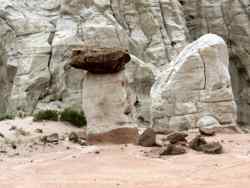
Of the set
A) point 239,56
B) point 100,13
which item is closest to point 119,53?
point 100,13

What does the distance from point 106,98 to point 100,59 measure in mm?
954

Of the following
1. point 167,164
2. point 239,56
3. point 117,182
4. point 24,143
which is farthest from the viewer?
point 239,56

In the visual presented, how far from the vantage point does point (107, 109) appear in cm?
1307

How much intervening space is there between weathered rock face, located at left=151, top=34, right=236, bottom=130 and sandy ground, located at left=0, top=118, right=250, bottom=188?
4.68m

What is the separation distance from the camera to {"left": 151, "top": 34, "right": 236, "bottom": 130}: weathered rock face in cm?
1684

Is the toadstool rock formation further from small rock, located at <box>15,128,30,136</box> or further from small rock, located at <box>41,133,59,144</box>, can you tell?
small rock, located at <box>15,128,30,136</box>

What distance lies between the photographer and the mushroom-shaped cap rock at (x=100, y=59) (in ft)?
42.7

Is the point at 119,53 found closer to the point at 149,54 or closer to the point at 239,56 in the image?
the point at 149,54

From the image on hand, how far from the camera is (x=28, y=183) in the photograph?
829cm

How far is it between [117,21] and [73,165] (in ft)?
61.4

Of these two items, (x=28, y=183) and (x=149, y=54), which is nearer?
(x=28, y=183)

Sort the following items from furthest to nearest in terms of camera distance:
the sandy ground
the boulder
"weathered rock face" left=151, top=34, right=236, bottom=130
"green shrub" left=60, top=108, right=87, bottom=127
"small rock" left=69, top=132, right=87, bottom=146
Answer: "green shrub" left=60, top=108, right=87, bottom=127 < "weathered rock face" left=151, top=34, right=236, bottom=130 < the boulder < "small rock" left=69, top=132, right=87, bottom=146 < the sandy ground

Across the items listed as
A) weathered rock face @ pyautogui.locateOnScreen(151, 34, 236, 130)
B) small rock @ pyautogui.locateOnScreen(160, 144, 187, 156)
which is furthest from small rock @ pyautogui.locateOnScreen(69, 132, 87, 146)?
weathered rock face @ pyautogui.locateOnScreen(151, 34, 236, 130)

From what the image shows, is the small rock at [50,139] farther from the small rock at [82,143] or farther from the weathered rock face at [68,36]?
the weathered rock face at [68,36]
